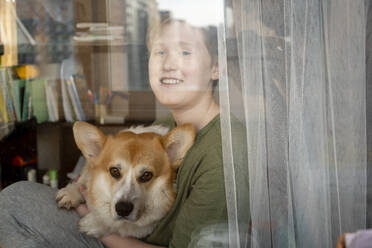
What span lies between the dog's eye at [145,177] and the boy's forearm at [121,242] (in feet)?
0.79

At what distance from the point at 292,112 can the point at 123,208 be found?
0.64m

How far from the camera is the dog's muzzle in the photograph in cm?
130

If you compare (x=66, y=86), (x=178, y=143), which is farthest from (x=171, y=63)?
(x=66, y=86)

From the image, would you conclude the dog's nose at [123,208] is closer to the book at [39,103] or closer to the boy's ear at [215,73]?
the boy's ear at [215,73]

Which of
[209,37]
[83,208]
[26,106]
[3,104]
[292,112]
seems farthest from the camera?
[26,106]

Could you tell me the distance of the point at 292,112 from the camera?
1.25 metres

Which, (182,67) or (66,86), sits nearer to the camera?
(182,67)

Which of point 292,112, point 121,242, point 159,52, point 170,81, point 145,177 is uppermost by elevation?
point 159,52

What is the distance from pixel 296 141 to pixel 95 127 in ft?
2.46

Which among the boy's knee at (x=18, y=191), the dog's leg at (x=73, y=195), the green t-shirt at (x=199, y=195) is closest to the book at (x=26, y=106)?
the boy's knee at (x=18, y=191)

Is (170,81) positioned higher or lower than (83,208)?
higher

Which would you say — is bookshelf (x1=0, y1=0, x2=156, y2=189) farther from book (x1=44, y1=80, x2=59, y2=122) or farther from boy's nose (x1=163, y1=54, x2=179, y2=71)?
boy's nose (x1=163, y1=54, x2=179, y2=71)

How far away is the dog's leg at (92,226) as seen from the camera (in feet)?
4.65

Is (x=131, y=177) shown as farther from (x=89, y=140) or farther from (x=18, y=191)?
(x=18, y=191)
